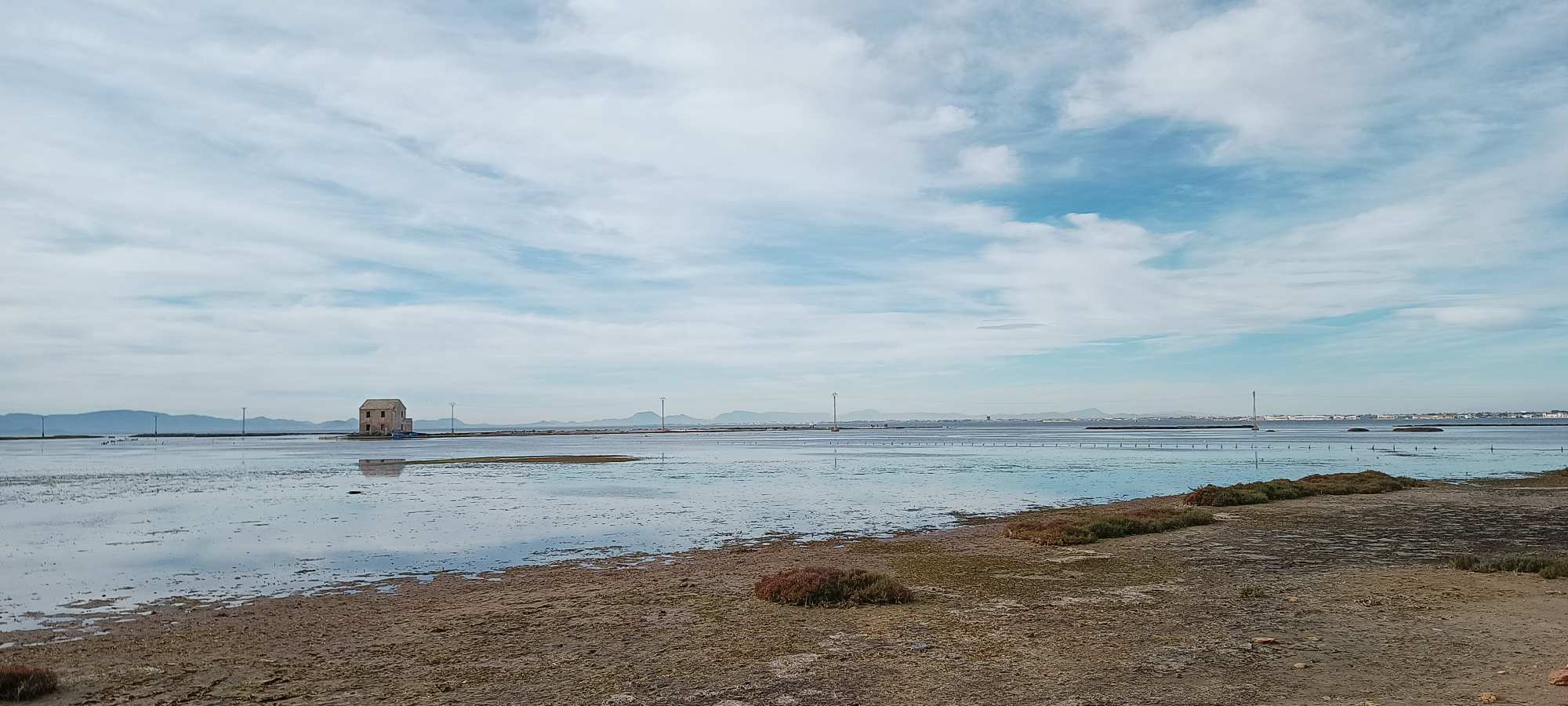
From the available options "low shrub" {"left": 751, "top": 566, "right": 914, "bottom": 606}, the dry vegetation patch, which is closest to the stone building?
the dry vegetation patch

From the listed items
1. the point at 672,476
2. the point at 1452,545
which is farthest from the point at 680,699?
the point at 672,476

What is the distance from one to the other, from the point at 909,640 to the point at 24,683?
31.3ft

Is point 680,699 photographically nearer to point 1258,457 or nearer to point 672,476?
point 672,476

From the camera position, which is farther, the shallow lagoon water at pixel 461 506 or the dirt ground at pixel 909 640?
the shallow lagoon water at pixel 461 506

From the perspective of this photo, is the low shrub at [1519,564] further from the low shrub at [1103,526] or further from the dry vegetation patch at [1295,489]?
the dry vegetation patch at [1295,489]

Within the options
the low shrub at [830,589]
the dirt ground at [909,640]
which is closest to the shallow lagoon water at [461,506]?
the dirt ground at [909,640]

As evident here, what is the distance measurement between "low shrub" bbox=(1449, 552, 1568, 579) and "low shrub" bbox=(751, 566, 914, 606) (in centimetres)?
971

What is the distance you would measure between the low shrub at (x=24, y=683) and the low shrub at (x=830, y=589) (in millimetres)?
8731

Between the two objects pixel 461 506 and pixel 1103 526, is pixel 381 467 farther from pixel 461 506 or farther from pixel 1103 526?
pixel 1103 526

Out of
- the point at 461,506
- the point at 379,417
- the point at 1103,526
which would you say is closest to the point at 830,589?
the point at 1103,526

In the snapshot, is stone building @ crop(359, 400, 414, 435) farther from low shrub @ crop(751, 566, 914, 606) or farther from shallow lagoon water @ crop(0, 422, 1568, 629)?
low shrub @ crop(751, 566, 914, 606)

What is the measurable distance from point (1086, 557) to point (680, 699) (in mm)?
11633

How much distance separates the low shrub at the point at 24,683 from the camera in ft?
A: 29.8

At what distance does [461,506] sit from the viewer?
3362 centimetres
